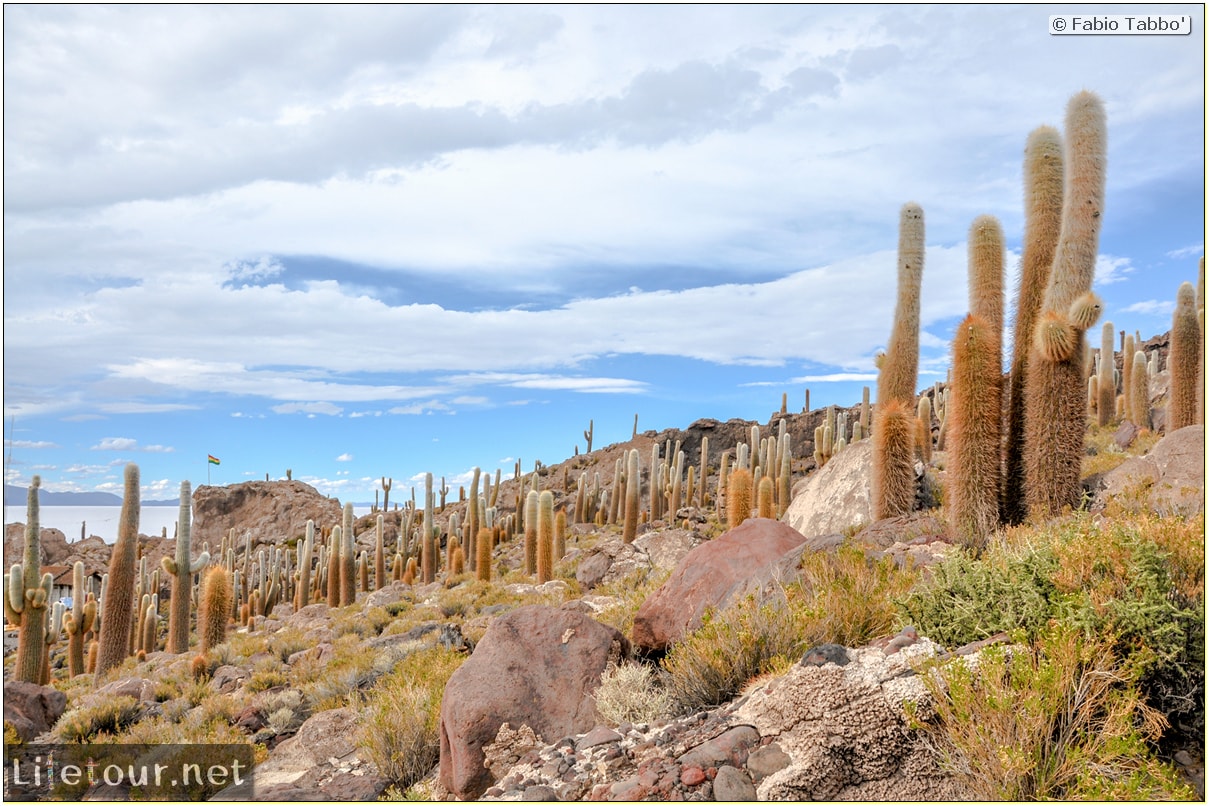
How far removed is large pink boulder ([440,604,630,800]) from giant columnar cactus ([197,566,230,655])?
50.3ft

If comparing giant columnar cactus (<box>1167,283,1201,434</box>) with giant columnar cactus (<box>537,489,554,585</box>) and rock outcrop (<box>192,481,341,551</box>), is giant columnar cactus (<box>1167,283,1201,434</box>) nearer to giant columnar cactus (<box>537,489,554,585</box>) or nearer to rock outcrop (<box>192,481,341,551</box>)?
giant columnar cactus (<box>537,489,554,585</box>)

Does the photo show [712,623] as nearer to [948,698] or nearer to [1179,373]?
[948,698]

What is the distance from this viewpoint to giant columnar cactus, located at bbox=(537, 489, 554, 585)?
24547mm

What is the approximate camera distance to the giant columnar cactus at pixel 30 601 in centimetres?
1933

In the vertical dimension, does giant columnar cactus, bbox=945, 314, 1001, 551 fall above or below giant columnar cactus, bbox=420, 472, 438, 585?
above

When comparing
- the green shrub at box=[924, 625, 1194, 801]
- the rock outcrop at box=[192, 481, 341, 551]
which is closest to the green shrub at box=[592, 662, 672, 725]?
the green shrub at box=[924, 625, 1194, 801]

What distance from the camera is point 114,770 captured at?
11234mm

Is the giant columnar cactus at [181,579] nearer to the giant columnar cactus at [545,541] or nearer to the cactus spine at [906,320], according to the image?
the giant columnar cactus at [545,541]

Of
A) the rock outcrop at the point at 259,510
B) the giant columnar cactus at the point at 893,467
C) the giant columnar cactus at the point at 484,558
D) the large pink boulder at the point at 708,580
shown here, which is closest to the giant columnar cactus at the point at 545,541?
the giant columnar cactus at the point at 484,558

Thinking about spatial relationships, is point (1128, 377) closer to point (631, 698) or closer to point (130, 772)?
point (631, 698)

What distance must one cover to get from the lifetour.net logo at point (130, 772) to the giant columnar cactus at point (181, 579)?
9742 millimetres

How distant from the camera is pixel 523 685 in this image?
7.73 m

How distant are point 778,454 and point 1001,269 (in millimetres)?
15777

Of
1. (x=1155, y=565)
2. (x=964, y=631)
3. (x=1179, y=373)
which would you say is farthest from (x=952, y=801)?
(x=1179, y=373)
